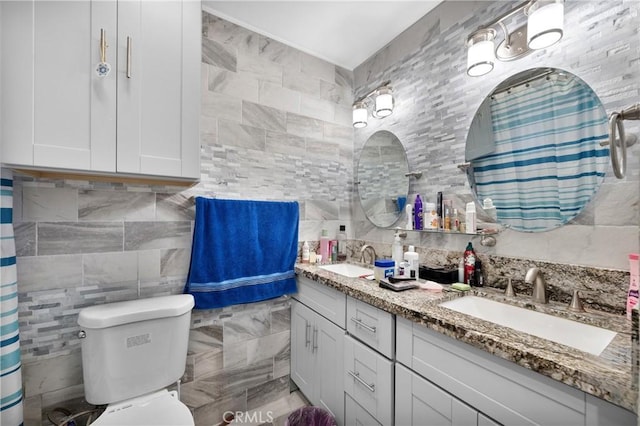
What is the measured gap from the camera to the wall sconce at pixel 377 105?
6.07ft

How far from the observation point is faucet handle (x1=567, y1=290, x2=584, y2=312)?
3.35ft

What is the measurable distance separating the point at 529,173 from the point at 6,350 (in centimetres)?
230

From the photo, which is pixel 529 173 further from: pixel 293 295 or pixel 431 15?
pixel 293 295

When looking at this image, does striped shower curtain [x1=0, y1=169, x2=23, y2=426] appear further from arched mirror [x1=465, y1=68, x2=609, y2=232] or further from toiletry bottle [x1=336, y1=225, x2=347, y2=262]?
arched mirror [x1=465, y1=68, x2=609, y2=232]

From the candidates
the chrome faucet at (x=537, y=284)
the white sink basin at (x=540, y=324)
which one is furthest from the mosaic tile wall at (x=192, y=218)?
the chrome faucet at (x=537, y=284)

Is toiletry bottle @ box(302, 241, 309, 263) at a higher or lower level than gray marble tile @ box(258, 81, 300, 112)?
lower

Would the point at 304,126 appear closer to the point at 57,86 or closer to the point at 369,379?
the point at 57,86

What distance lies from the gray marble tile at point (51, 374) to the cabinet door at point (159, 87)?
970 mm

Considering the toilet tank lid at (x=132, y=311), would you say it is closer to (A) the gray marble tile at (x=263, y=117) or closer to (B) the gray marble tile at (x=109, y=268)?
(B) the gray marble tile at (x=109, y=268)

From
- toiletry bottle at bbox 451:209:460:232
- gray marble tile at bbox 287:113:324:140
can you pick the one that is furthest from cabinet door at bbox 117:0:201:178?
toiletry bottle at bbox 451:209:460:232

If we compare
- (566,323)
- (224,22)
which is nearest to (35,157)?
(224,22)

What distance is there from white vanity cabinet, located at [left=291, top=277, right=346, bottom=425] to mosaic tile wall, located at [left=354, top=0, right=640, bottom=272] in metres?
0.67

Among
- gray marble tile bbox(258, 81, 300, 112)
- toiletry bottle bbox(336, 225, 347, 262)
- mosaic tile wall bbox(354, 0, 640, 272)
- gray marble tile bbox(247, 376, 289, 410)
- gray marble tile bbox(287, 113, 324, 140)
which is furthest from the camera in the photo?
toiletry bottle bbox(336, 225, 347, 262)

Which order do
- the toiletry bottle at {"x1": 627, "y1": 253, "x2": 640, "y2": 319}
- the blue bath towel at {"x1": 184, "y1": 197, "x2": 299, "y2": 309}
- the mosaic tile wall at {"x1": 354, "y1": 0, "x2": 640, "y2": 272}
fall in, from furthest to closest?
the blue bath towel at {"x1": 184, "y1": 197, "x2": 299, "y2": 309}
the mosaic tile wall at {"x1": 354, "y1": 0, "x2": 640, "y2": 272}
the toiletry bottle at {"x1": 627, "y1": 253, "x2": 640, "y2": 319}
